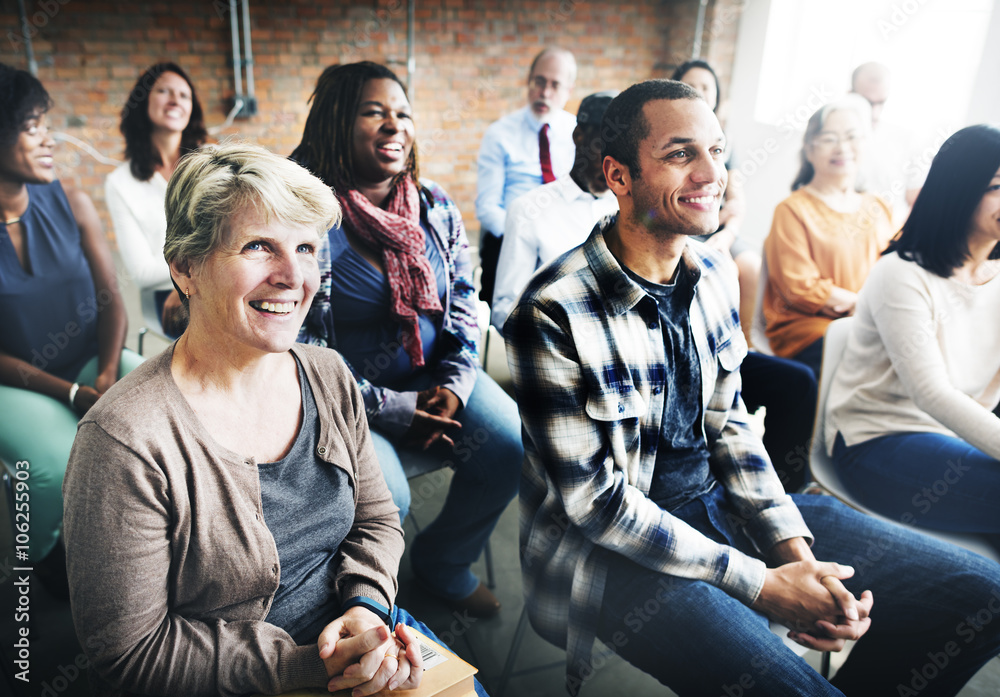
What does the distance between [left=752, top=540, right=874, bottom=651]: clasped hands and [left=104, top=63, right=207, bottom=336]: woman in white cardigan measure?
2.04m

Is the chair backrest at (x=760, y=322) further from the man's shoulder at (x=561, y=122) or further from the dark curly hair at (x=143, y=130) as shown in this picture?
the dark curly hair at (x=143, y=130)

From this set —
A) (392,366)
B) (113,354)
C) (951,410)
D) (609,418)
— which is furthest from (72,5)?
(951,410)

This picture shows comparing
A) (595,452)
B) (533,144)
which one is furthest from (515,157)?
(595,452)

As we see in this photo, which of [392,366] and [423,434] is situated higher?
[392,366]

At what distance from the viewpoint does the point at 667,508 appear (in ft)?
4.38

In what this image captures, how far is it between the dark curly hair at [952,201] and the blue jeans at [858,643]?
0.68m

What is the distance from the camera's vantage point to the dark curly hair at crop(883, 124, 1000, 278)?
155 cm

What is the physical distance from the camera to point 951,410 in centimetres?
151

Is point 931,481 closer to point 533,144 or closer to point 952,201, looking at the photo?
point 952,201

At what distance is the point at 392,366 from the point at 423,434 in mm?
221

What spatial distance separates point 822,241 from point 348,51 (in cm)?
466

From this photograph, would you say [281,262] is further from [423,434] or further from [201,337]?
[423,434]

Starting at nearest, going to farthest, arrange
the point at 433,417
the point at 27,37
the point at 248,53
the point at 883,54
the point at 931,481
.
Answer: the point at 931,481 < the point at 433,417 < the point at 883,54 < the point at 27,37 < the point at 248,53

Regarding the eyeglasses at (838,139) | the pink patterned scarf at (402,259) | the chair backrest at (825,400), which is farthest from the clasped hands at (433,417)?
the eyeglasses at (838,139)
